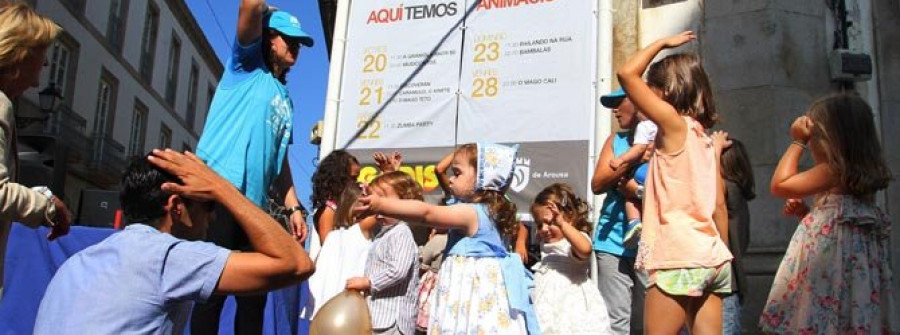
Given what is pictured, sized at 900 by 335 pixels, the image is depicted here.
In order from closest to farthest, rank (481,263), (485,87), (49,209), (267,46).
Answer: (49,209)
(267,46)
(481,263)
(485,87)

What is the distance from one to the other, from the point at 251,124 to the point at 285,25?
0.48 metres

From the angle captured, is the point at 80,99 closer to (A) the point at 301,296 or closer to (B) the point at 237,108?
(A) the point at 301,296

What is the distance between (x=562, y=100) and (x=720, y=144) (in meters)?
3.47

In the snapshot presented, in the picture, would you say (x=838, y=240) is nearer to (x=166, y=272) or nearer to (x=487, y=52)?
(x=166, y=272)

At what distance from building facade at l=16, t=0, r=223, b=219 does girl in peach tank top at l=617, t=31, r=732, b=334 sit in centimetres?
1560

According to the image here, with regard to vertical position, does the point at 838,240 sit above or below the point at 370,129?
below

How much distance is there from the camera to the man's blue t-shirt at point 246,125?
124 inches

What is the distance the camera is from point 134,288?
1913mm

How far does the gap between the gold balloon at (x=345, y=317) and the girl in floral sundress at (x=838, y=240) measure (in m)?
1.94

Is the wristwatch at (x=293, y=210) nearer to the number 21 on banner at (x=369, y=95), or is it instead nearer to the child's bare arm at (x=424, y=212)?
the child's bare arm at (x=424, y=212)

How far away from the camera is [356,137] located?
25.1 feet

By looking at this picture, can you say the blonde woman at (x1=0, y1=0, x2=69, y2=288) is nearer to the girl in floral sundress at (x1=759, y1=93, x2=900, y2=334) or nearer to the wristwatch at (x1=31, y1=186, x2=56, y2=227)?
the wristwatch at (x1=31, y1=186, x2=56, y2=227)

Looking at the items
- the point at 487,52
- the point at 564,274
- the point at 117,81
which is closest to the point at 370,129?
the point at 487,52

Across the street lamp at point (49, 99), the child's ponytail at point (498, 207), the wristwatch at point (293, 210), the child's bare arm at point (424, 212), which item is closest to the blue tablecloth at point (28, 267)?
the wristwatch at point (293, 210)
